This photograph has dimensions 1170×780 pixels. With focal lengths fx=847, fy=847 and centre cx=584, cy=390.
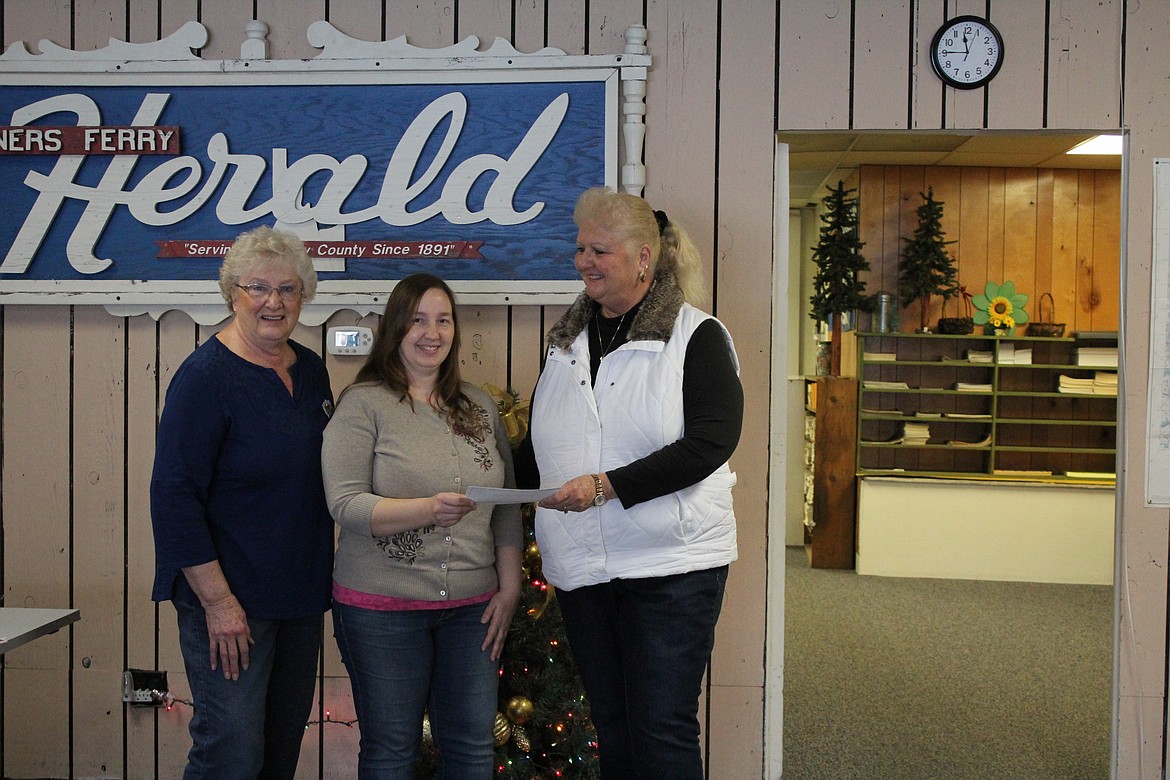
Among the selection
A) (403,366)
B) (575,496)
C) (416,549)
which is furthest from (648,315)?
(416,549)

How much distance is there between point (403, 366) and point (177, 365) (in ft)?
4.17

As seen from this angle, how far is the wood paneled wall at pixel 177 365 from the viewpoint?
2.80 metres

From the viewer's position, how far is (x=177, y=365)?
2.89 metres

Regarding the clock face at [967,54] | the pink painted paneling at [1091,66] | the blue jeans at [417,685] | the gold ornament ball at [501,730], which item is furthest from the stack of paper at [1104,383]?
the blue jeans at [417,685]

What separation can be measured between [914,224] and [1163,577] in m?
4.45

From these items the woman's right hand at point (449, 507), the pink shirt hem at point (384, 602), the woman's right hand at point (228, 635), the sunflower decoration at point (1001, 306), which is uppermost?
the sunflower decoration at point (1001, 306)

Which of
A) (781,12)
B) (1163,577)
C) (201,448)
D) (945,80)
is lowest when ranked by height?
(1163,577)

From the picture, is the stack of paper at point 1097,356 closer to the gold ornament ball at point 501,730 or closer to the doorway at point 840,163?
the doorway at point 840,163

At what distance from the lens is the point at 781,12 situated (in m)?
2.79

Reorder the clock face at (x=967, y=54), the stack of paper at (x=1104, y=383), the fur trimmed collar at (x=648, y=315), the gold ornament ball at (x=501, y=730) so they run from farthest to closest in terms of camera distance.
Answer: the stack of paper at (x=1104, y=383) < the clock face at (x=967, y=54) < the gold ornament ball at (x=501, y=730) < the fur trimmed collar at (x=648, y=315)

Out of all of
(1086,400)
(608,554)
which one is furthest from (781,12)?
(1086,400)

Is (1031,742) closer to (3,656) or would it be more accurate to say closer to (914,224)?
(3,656)

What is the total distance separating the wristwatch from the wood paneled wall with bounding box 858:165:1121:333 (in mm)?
5524

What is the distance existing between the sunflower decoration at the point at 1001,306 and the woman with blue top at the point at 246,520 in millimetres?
5898
